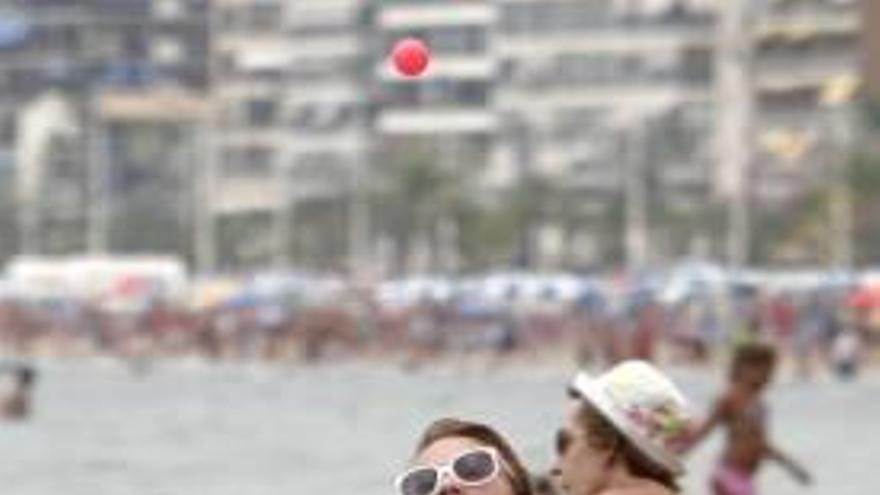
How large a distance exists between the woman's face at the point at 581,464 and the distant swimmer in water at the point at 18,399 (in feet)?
105

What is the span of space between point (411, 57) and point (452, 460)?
173cm

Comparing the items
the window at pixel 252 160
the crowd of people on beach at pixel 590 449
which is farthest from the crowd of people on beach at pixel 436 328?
the crowd of people on beach at pixel 590 449

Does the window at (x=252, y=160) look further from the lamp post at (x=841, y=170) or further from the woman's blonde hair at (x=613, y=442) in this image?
the woman's blonde hair at (x=613, y=442)

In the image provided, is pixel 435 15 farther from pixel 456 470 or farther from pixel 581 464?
pixel 456 470

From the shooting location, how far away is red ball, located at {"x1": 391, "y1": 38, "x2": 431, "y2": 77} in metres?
6.67

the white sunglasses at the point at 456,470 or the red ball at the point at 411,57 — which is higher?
the red ball at the point at 411,57

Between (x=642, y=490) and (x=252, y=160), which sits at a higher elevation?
(x=252, y=160)

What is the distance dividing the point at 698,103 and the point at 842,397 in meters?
40.3

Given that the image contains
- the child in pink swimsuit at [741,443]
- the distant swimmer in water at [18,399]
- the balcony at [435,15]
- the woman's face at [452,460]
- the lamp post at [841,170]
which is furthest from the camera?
the lamp post at [841,170]

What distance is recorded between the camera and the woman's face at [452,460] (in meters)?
5.07

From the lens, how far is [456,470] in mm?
5094

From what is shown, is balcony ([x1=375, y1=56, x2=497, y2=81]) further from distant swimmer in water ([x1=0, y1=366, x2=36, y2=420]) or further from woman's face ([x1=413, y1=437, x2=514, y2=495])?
woman's face ([x1=413, y1=437, x2=514, y2=495])

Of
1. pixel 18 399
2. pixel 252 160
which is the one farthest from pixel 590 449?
pixel 252 160

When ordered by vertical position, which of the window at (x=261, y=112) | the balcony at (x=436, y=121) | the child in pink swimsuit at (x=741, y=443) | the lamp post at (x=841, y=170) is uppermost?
the window at (x=261, y=112)
